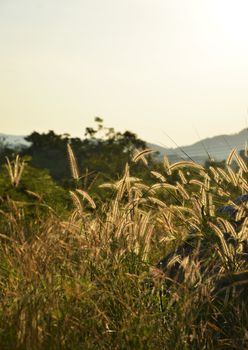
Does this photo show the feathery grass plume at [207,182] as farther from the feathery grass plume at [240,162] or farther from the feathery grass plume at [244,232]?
the feathery grass plume at [244,232]

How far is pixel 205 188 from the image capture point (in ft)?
19.7

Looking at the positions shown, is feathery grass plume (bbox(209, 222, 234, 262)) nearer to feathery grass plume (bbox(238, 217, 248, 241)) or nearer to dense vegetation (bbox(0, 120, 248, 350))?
dense vegetation (bbox(0, 120, 248, 350))

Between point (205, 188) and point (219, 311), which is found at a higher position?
point (205, 188)

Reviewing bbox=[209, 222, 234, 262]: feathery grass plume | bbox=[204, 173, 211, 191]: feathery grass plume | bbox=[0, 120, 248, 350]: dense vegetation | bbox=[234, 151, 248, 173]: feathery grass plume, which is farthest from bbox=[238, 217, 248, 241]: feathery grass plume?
bbox=[234, 151, 248, 173]: feathery grass plume

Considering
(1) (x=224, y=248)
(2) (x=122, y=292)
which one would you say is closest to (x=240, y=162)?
(1) (x=224, y=248)

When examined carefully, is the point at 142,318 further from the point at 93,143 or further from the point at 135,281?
the point at 93,143

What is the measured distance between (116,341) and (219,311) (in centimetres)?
83

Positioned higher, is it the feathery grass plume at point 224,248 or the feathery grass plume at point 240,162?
the feathery grass plume at point 240,162

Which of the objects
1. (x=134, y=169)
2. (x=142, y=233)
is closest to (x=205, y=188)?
(x=142, y=233)

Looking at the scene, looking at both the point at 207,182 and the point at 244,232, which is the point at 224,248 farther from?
the point at 207,182

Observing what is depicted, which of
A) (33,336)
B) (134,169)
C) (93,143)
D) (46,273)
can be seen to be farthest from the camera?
(93,143)

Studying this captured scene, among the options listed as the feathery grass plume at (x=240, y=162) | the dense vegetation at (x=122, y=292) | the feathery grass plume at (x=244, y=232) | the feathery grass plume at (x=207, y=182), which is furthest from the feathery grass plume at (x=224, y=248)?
the feathery grass plume at (x=240, y=162)

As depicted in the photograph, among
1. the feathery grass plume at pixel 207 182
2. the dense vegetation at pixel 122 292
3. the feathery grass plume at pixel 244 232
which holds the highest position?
the feathery grass plume at pixel 207 182

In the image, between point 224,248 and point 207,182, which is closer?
point 224,248
